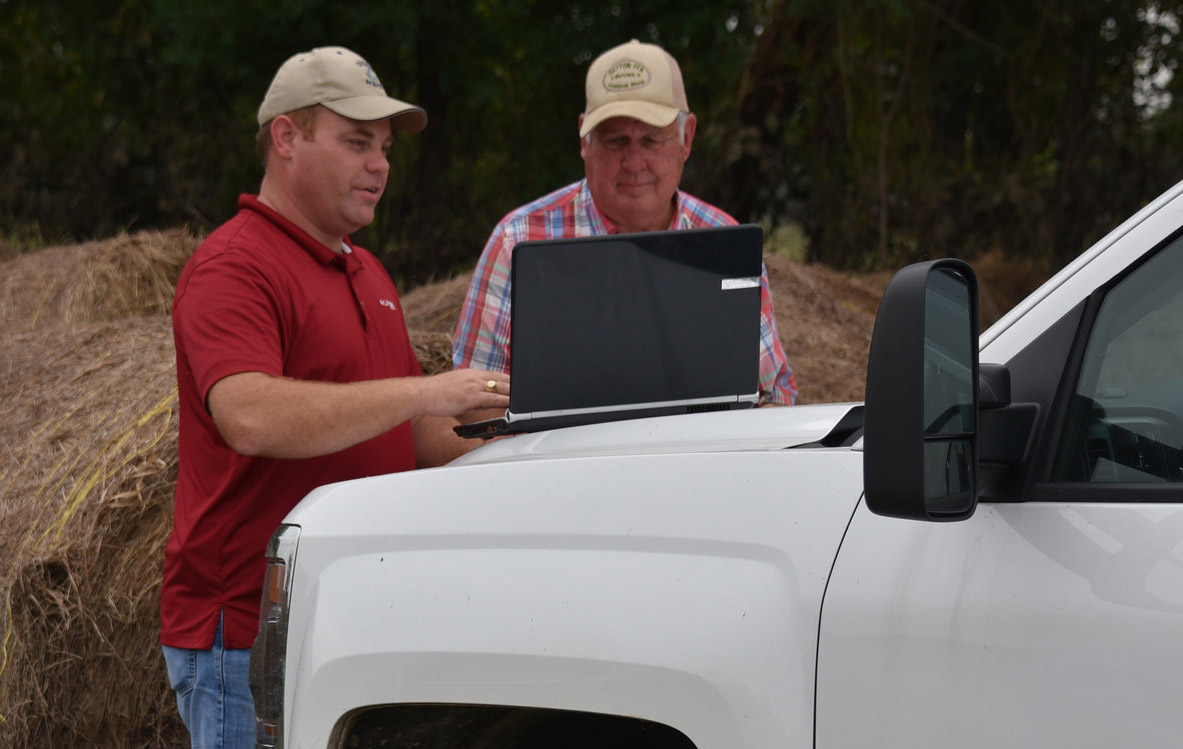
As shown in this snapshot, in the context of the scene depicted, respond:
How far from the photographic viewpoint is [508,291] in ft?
11.7

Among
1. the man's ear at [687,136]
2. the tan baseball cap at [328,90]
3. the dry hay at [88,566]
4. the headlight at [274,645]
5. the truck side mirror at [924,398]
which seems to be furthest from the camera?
the dry hay at [88,566]

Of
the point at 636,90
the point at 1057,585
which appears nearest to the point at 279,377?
the point at 636,90

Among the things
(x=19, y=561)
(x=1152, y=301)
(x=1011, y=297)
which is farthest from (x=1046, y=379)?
(x=1011, y=297)

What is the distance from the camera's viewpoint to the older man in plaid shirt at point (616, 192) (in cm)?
359

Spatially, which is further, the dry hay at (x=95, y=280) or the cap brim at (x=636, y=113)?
the dry hay at (x=95, y=280)

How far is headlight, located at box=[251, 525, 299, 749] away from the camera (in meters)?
2.37

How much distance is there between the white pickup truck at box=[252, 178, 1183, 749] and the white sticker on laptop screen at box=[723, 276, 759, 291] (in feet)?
1.64

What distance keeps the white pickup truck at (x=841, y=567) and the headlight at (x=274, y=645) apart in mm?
11

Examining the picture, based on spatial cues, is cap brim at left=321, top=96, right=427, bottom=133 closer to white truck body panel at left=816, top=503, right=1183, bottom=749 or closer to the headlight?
the headlight

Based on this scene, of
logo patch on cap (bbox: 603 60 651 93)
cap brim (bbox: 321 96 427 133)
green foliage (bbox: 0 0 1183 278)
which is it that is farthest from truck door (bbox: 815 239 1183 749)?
green foliage (bbox: 0 0 1183 278)

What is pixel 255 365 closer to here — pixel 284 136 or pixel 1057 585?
pixel 284 136

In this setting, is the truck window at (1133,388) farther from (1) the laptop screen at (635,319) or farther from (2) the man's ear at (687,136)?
(2) the man's ear at (687,136)

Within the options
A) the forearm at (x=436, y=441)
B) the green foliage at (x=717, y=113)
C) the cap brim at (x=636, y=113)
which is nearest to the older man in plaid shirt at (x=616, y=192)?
the cap brim at (x=636, y=113)

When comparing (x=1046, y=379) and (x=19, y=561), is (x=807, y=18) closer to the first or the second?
(x=19, y=561)
